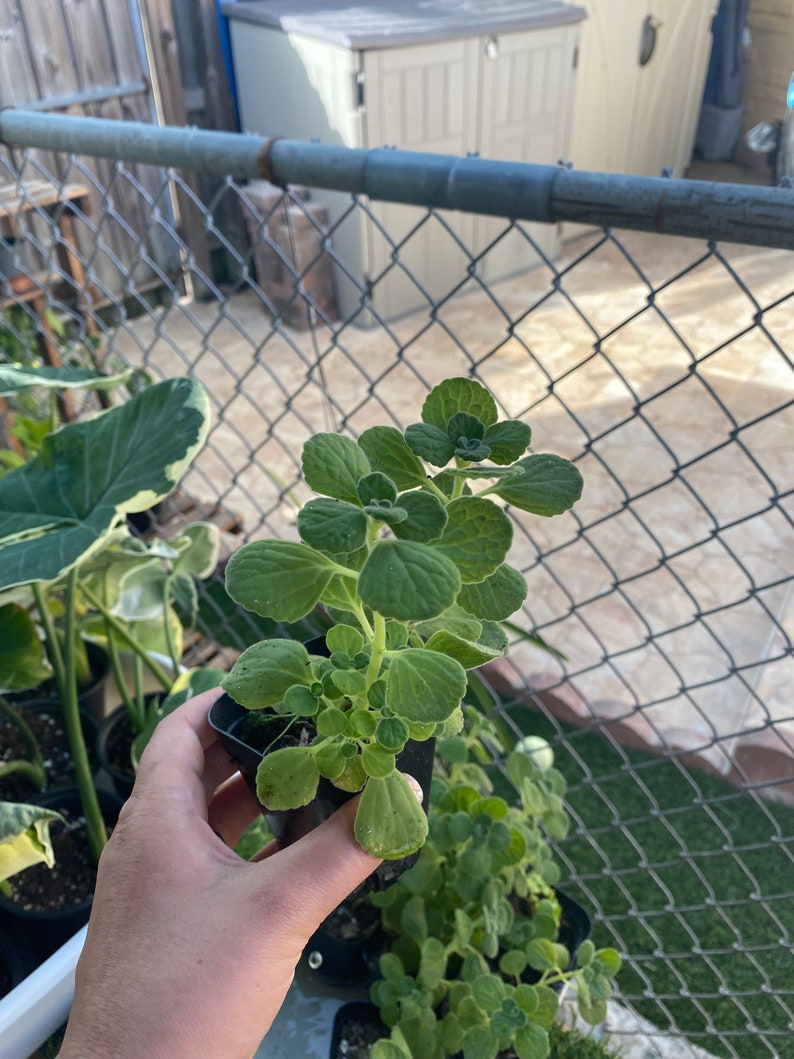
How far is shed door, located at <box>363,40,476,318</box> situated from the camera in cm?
336

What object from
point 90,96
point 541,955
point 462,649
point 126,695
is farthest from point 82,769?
point 90,96

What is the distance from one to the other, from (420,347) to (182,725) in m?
3.27

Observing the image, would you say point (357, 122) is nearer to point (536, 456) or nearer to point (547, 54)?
point (547, 54)

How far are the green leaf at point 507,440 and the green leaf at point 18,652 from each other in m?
0.80

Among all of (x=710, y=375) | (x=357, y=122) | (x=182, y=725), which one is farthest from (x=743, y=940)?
(x=357, y=122)

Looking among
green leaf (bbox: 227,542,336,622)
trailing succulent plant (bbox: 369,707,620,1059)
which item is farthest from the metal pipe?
green leaf (bbox: 227,542,336,622)

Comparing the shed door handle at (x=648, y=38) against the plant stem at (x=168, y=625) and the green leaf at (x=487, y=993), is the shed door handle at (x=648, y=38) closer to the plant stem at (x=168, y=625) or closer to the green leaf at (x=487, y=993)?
the plant stem at (x=168, y=625)

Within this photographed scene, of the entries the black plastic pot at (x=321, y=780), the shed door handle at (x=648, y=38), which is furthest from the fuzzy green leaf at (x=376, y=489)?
the shed door handle at (x=648, y=38)

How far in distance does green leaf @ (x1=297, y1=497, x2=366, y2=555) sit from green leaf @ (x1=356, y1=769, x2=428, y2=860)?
17 cm

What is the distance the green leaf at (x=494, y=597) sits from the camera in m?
0.49

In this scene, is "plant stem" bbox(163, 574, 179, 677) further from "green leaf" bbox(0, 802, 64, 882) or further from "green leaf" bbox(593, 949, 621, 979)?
"green leaf" bbox(593, 949, 621, 979)

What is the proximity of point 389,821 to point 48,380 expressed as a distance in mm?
728

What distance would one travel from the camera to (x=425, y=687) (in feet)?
1.41

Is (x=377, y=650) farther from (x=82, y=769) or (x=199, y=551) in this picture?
(x=199, y=551)
